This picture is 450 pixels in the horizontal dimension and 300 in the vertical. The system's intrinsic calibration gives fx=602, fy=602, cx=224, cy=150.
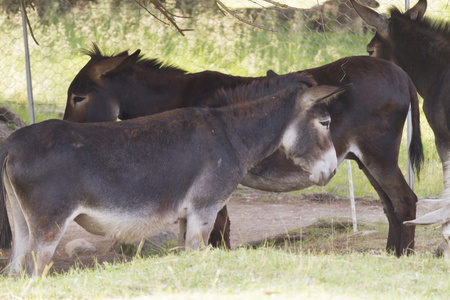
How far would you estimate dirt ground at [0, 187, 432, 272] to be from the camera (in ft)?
21.6

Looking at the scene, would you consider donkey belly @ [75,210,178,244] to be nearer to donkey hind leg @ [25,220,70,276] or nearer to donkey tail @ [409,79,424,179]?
donkey hind leg @ [25,220,70,276]

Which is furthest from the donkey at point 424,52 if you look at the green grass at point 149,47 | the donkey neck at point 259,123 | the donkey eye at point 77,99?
the green grass at point 149,47

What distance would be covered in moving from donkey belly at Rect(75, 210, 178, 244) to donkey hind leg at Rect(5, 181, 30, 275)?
35cm

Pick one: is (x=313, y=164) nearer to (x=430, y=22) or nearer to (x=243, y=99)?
(x=243, y=99)

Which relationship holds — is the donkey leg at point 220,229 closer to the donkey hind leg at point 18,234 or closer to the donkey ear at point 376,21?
the donkey hind leg at point 18,234

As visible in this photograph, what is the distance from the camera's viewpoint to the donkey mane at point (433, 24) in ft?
19.3

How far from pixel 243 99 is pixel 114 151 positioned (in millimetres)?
1136

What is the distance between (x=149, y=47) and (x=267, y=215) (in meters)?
5.09

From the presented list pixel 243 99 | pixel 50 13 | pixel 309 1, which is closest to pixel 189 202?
pixel 243 99

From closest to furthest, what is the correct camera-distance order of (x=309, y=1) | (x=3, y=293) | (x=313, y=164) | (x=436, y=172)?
(x=3, y=293) < (x=313, y=164) < (x=436, y=172) < (x=309, y=1)

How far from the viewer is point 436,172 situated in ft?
28.1

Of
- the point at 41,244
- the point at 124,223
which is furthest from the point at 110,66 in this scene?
the point at 41,244

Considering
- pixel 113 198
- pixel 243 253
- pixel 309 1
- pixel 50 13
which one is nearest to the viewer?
pixel 243 253

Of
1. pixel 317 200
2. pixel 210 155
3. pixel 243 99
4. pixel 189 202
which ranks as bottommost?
pixel 317 200
